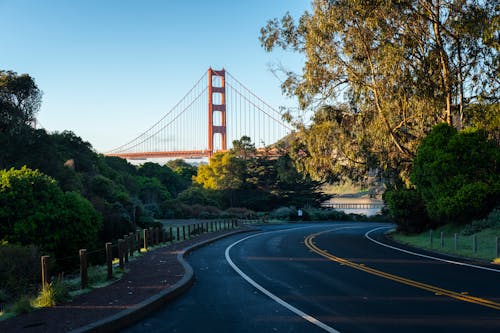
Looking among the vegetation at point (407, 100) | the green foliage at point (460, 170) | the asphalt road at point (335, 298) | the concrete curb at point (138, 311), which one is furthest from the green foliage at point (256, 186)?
the concrete curb at point (138, 311)

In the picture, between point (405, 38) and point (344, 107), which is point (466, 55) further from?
point (344, 107)

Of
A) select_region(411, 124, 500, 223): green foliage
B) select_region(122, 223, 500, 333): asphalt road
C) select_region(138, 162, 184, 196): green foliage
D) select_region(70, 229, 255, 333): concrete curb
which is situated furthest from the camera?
select_region(138, 162, 184, 196): green foliage

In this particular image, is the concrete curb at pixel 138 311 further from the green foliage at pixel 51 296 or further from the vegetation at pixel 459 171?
the vegetation at pixel 459 171

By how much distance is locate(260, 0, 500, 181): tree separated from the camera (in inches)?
1027

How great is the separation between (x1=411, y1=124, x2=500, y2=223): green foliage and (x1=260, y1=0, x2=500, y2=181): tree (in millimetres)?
3023

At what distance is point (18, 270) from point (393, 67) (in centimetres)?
2015

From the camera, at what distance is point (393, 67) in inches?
1013

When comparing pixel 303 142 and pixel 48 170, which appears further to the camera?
pixel 303 142

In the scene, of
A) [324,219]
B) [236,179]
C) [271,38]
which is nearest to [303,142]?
[271,38]

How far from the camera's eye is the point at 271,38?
1277 inches

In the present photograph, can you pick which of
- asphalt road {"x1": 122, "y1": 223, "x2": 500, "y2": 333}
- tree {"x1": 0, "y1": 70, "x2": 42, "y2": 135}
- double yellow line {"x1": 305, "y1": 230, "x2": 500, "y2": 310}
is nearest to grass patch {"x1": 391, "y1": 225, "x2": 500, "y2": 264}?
asphalt road {"x1": 122, "y1": 223, "x2": 500, "y2": 333}

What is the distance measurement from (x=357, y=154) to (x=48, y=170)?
19401 millimetres

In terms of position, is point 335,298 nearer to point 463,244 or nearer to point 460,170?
point 463,244

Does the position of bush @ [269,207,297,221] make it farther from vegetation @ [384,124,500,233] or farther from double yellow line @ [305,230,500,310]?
double yellow line @ [305,230,500,310]
